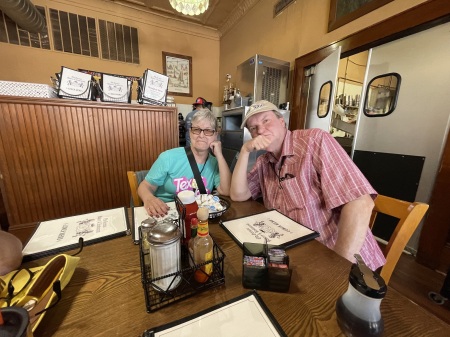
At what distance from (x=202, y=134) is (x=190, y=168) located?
0.81ft

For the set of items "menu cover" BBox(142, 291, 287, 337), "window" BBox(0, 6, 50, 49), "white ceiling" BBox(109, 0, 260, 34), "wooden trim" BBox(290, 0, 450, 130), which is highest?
"white ceiling" BBox(109, 0, 260, 34)

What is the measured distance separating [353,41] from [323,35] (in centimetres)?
43

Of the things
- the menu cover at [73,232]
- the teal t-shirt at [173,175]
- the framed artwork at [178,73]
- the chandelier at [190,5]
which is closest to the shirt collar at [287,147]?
the teal t-shirt at [173,175]

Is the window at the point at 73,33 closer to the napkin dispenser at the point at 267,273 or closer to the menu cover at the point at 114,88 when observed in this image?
the menu cover at the point at 114,88

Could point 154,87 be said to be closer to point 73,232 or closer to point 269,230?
point 73,232

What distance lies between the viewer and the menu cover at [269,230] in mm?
668

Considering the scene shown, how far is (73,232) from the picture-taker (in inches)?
27.9

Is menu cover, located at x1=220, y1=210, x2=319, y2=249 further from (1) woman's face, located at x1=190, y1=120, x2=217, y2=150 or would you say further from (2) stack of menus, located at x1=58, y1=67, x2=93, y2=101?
(2) stack of menus, located at x1=58, y1=67, x2=93, y2=101

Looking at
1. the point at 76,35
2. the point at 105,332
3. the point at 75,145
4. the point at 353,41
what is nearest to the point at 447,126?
the point at 353,41

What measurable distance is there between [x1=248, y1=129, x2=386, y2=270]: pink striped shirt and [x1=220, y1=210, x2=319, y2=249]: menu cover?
0.16m

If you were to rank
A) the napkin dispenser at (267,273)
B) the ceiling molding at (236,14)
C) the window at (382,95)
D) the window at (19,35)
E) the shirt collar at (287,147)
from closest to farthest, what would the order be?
the napkin dispenser at (267,273)
the shirt collar at (287,147)
the window at (382,95)
the window at (19,35)
the ceiling molding at (236,14)

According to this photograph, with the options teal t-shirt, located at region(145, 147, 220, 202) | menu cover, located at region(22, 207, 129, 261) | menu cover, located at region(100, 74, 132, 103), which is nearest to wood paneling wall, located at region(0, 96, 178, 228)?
menu cover, located at region(100, 74, 132, 103)

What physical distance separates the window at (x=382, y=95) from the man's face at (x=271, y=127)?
159cm

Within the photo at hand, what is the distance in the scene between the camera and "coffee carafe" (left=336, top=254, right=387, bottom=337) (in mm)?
353
